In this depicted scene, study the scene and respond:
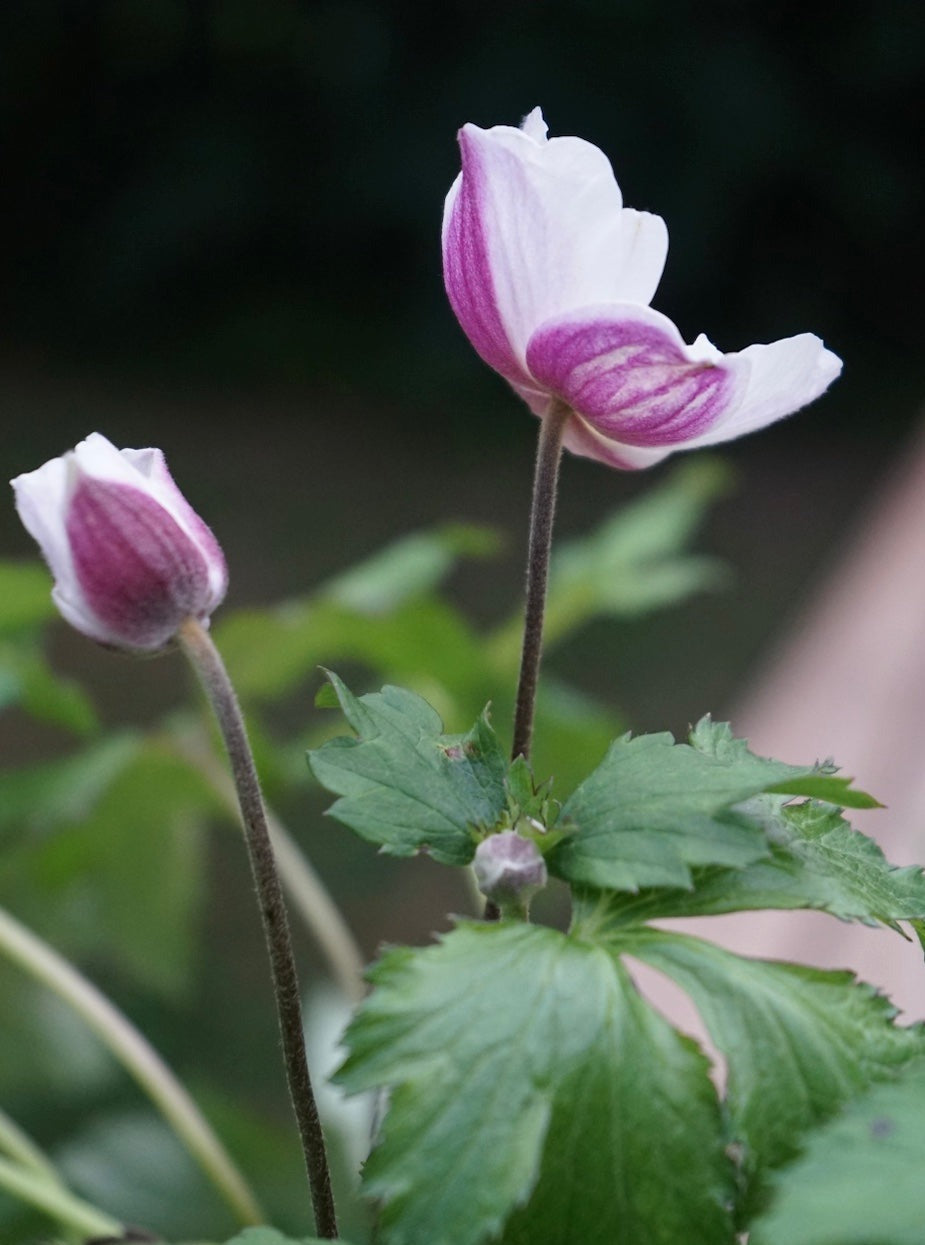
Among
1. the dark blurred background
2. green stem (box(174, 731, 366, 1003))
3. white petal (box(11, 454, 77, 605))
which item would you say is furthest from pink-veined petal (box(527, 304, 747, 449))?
the dark blurred background

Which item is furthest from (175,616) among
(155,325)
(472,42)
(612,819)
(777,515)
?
(155,325)

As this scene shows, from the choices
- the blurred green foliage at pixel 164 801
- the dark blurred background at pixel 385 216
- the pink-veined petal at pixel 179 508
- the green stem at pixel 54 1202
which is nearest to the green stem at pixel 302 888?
the blurred green foliage at pixel 164 801

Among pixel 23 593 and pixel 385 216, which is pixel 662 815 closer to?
pixel 23 593

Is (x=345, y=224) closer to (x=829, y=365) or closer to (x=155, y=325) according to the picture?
(x=155, y=325)

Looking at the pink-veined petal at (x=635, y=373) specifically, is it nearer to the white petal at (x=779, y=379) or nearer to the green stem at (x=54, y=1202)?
the white petal at (x=779, y=379)

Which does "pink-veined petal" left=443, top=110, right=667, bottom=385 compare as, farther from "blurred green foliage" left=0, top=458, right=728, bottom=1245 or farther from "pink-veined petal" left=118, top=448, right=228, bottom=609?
"blurred green foliage" left=0, top=458, right=728, bottom=1245

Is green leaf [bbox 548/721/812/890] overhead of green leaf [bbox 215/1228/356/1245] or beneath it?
overhead
